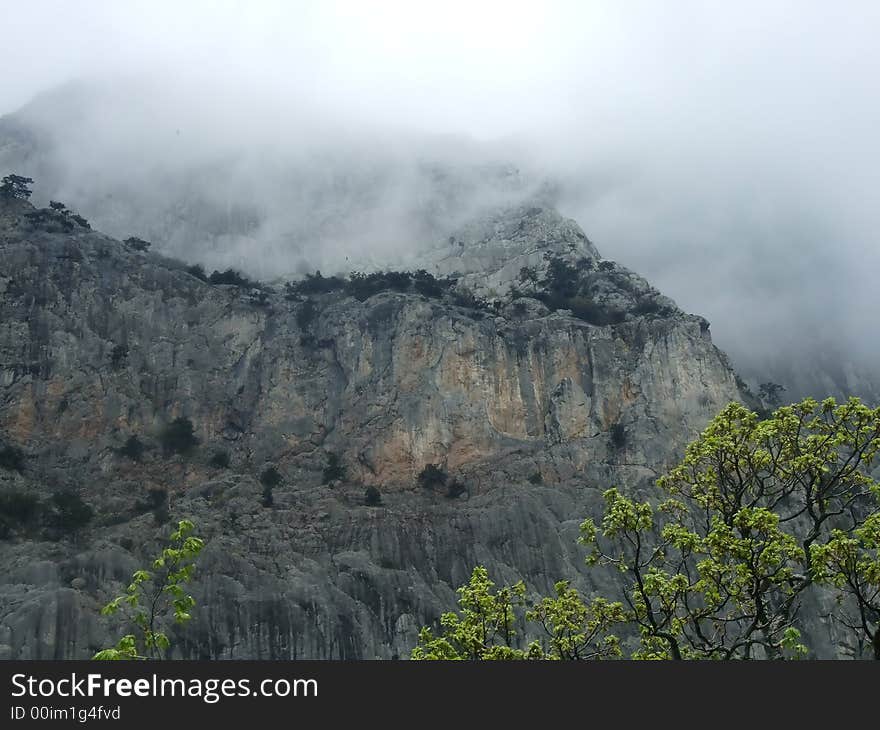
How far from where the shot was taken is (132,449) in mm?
68250

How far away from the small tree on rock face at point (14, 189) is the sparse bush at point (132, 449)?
2984 cm

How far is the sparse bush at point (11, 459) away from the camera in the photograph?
64.0 meters

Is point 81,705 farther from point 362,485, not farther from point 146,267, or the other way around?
point 146,267

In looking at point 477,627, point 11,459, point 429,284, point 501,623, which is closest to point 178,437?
point 11,459

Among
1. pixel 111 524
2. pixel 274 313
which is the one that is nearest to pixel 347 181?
pixel 274 313

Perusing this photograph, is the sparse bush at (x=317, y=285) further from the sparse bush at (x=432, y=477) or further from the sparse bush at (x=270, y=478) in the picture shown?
the sparse bush at (x=432, y=477)

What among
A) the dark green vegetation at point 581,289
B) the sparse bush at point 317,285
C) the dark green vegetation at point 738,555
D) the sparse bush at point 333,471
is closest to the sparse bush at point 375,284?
the sparse bush at point 317,285

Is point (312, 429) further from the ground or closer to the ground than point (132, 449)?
further from the ground

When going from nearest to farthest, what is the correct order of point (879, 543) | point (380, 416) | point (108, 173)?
1. point (879, 543)
2. point (380, 416)
3. point (108, 173)

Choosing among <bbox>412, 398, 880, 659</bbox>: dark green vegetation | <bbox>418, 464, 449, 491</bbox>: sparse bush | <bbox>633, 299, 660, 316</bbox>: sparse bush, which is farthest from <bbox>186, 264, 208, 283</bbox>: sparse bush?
<bbox>412, 398, 880, 659</bbox>: dark green vegetation

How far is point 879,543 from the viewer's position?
15.1 meters

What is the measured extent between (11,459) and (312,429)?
77.1ft

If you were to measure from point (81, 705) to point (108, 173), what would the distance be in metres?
96.2

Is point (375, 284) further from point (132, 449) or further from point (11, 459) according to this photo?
point (11, 459)
